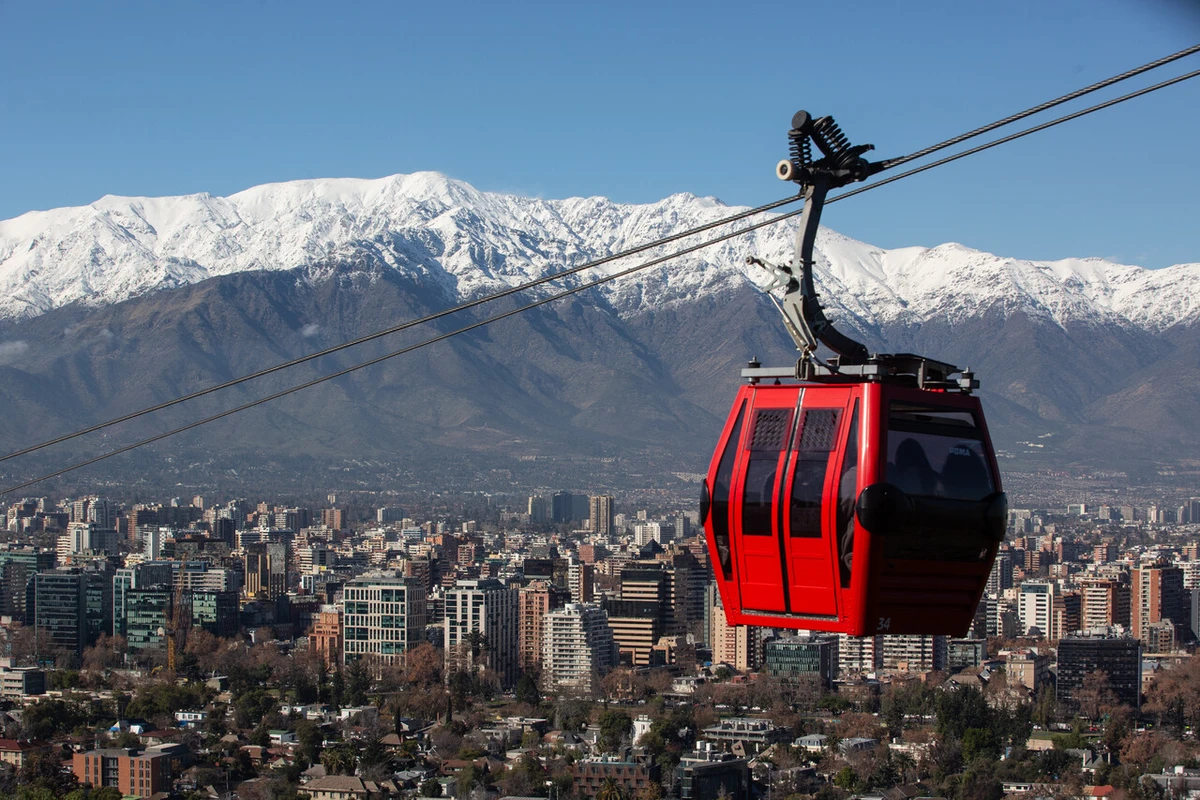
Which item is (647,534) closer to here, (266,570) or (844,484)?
(266,570)

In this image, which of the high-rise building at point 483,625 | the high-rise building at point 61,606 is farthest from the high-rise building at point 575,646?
the high-rise building at point 61,606

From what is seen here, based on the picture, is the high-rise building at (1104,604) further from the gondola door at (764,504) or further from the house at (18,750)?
the gondola door at (764,504)

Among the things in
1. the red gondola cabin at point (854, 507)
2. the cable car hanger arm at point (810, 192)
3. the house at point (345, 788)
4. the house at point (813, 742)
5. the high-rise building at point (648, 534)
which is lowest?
the house at point (345, 788)

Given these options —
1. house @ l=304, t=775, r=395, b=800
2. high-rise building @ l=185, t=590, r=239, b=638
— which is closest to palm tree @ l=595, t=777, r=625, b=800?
house @ l=304, t=775, r=395, b=800

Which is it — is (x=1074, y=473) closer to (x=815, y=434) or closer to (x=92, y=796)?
(x=92, y=796)

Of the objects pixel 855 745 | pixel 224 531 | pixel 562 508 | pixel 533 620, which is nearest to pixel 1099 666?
pixel 855 745

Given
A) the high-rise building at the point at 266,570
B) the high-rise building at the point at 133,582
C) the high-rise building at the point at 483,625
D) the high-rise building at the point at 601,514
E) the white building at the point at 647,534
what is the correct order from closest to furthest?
the high-rise building at the point at 483,625, the high-rise building at the point at 133,582, the high-rise building at the point at 266,570, the white building at the point at 647,534, the high-rise building at the point at 601,514

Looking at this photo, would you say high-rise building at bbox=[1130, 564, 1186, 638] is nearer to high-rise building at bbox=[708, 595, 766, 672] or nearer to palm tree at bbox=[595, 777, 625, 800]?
high-rise building at bbox=[708, 595, 766, 672]
